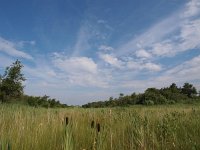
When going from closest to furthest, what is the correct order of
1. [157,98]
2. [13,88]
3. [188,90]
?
[13,88] → [157,98] → [188,90]

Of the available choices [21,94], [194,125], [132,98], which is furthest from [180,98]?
[194,125]

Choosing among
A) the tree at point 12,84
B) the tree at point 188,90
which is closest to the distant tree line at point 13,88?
the tree at point 12,84

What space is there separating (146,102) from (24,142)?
2254cm

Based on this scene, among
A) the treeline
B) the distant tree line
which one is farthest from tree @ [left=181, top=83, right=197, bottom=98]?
the distant tree line

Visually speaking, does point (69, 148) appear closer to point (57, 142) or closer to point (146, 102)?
point (57, 142)

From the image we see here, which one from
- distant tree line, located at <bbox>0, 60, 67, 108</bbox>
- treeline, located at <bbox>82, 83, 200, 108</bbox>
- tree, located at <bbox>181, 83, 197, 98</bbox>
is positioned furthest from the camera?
tree, located at <bbox>181, 83, 197, 98</bbox>

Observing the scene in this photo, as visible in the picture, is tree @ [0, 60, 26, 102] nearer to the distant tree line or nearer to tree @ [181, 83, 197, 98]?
the distant tree line

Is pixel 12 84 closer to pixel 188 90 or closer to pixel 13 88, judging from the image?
pixel 13 88

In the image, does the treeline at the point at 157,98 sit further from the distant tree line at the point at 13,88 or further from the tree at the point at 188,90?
the distant tree line at the point at 13,88

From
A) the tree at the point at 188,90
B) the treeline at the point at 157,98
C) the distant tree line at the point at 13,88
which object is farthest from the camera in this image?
the tree at the point at 188,90

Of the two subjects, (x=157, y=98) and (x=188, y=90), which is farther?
(x=188, y=90)

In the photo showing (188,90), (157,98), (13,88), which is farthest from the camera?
(188,90)

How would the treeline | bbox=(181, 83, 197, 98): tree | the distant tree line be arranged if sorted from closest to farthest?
the distant tree line → the treeline → bbox=(181, 83, 197, 98): tree

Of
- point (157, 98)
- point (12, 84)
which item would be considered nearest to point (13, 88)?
point (12, 84)
